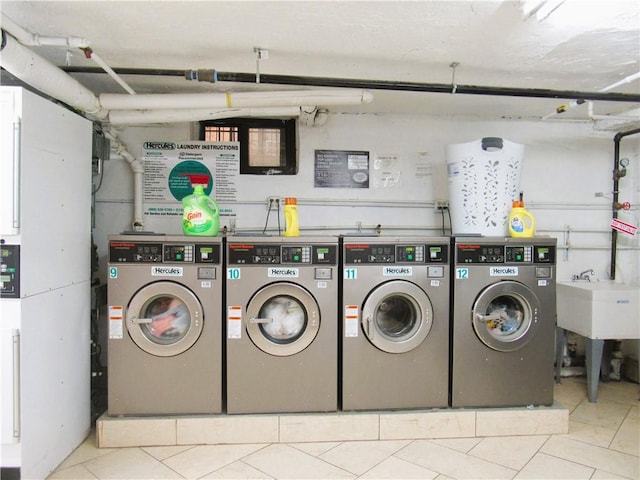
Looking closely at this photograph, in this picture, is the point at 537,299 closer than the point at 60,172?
No

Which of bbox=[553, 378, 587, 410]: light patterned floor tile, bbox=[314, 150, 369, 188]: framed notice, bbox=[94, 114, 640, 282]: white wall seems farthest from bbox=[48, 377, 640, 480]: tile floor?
bbox=[314, 150, 369, 188]: framed notice

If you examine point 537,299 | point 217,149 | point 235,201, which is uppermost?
point 217,149

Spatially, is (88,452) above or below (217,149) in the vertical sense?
below

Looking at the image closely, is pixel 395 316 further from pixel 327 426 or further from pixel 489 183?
pixel 489 183

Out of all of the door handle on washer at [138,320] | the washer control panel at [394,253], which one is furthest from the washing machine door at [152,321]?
the washer control panel at [394,253]

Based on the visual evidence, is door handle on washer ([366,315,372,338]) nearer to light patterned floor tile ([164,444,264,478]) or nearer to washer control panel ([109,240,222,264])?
light patterned floor tile ([164,444,264,478])

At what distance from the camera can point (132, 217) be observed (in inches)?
128

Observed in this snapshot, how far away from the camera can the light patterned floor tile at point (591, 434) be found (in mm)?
2525

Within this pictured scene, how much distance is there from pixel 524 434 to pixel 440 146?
236 cm

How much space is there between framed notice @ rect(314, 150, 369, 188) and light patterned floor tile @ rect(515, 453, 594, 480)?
2312 millimetres

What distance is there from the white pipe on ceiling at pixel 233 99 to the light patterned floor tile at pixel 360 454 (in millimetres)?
2253

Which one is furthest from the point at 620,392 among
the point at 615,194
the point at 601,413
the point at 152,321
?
the point at 152,321

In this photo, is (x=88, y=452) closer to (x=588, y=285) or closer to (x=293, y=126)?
(x=293, y=126)

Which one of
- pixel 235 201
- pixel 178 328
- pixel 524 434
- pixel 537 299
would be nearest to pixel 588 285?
pixel 537 299
